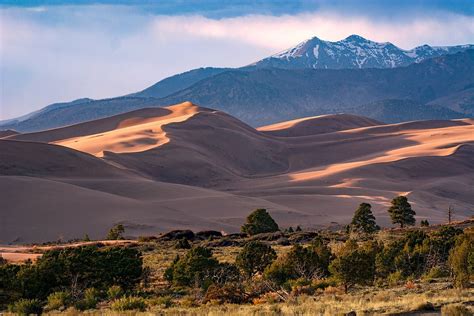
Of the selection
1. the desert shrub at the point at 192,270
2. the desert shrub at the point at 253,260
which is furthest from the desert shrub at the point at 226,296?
the desert shrub at the point at 253,260

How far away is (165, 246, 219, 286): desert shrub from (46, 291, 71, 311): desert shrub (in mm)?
5607

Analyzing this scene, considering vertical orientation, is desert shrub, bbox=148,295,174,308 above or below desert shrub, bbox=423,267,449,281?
above

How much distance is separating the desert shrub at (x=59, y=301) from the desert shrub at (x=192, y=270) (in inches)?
221

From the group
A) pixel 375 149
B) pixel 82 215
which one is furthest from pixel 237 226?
pixel 375 149

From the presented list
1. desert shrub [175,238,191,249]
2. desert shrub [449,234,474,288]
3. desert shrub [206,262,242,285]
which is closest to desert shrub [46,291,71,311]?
desert shrub [206,262,242,285]

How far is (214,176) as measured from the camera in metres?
132

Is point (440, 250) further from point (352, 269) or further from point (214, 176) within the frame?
point (214, 176)

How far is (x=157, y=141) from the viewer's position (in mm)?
151750

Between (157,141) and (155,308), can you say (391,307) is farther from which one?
(157,141)

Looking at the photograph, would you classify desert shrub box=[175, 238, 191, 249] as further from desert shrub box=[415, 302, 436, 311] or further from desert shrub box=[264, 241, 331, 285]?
desert shrub box=[415, 302, 436, 311]

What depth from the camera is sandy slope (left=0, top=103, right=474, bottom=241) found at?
72.9 metres

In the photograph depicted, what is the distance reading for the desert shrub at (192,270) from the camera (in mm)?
29062

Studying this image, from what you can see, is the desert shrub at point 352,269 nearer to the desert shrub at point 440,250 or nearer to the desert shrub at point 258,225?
the desert shrub at point 440,250

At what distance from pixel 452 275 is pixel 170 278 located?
1135cm
